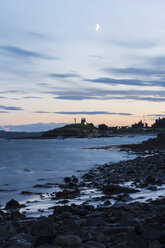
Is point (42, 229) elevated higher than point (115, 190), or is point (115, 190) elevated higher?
point (42, 229)

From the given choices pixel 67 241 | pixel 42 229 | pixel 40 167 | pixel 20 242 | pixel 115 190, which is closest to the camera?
pixel 67 241

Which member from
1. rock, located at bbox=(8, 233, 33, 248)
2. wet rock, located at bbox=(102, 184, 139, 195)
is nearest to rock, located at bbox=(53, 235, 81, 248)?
rock, located at bbox=(8, 233, 33, 248)

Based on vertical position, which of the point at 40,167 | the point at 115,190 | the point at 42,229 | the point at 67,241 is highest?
the point at 67,241

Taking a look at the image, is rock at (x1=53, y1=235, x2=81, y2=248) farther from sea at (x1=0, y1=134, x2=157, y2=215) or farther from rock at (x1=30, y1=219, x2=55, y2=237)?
sea at (x1=0, y1=134, x2=157, y2=215)

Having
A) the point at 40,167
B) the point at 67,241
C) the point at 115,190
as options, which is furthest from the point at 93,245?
the point at 40,167

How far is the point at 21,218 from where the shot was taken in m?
8.70

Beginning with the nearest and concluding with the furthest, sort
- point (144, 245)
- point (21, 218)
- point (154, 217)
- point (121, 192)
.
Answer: point (144, 245)
point (154, 217)
point (21, 218)
point (121, 192)

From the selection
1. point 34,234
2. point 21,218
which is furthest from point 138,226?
point 21,218

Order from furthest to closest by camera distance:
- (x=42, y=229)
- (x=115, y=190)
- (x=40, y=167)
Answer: (x=40, y=167)
(x=115, y=190)
(x=42, y=229)

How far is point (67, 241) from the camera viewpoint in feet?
16.4

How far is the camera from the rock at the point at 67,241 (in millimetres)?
4949

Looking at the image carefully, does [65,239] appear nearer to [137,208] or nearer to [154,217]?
[154,217]

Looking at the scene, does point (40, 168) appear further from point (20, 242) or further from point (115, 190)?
point (20, 242)

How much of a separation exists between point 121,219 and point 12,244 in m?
2.78
